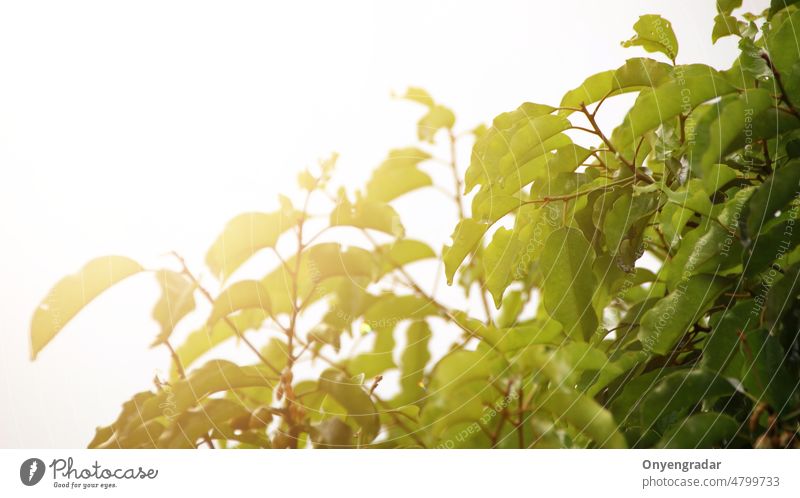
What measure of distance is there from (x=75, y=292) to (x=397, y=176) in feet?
0.86

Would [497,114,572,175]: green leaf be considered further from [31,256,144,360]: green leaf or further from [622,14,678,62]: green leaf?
[31,256,144,360]: green leaf

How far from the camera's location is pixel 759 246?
0.42 metres

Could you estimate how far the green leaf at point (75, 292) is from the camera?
0.43m

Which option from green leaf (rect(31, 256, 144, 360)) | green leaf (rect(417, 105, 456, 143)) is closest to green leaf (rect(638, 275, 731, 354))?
green leaf (rect(417, 105, 456, 143))

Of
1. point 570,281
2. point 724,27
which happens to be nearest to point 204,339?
point 570,281

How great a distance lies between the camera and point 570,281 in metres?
0.44

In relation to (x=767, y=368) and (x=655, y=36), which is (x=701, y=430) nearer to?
(x=767, y=368)

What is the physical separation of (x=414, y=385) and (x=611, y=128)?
0.99ft

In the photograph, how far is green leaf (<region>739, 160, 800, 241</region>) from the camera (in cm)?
41

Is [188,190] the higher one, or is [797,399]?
[188,190]

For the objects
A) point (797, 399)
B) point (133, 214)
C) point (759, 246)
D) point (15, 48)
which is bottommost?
point (797, 399)

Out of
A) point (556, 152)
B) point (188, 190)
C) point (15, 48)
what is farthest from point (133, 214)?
point (556, 152)

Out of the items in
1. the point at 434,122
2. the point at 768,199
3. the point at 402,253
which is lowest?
the point at 768,199
